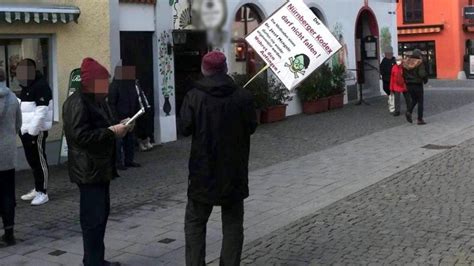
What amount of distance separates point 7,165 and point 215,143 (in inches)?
96.4

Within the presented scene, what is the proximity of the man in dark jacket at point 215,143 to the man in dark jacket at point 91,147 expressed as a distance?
23.6 inches

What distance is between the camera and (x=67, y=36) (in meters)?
10.5

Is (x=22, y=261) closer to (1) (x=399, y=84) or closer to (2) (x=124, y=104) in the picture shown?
(2) (x=124, y=104)

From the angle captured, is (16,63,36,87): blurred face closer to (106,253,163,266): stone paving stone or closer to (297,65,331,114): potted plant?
(106,253,163,266): stone paving stone

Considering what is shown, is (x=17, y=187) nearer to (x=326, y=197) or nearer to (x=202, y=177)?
(x=326, y=197)

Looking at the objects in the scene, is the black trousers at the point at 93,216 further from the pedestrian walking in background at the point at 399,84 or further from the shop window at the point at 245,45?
the pedestrian walking in background at the point at 399,84

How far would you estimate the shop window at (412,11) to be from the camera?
35.5 metres

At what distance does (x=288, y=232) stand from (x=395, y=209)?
4.73 ft

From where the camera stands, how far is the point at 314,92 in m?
16.7

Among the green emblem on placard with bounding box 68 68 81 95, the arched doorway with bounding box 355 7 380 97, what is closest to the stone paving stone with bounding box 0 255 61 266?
the green emblem on placard with bounding box 68 68 81 95

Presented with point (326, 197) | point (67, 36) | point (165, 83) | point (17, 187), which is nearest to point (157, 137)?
point (165, 83)

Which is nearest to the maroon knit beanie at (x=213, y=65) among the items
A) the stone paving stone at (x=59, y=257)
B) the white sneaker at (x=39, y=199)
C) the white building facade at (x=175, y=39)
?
the stone paving stone at (x=59, y=257)

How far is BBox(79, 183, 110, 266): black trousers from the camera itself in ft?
16.2

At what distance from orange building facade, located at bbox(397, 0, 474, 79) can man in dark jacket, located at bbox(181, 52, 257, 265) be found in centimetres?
3187
